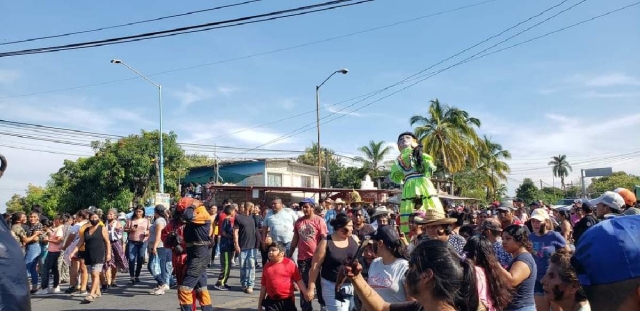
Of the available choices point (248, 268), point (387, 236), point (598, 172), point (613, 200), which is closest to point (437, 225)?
point (387, 236)

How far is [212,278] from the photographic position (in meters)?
12.6

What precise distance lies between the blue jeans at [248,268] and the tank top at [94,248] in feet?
8.98

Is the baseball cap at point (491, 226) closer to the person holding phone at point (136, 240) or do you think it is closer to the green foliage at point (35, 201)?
the person holding phone at point (136, 240)

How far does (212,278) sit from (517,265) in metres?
9.17

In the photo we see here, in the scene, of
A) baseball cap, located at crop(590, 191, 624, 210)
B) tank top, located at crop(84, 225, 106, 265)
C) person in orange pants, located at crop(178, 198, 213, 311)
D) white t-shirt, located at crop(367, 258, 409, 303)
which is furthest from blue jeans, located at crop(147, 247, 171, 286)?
baseball cap, located at crop(590, 191, 624, 210)

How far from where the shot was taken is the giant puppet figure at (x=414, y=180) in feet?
24.4

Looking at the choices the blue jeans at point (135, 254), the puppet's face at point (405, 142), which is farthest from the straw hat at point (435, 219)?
the blue jeans at point (135, 254)

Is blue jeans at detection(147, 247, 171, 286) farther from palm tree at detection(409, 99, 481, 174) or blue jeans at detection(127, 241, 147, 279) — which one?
palm tree at detection(409, 99, 481, 174)

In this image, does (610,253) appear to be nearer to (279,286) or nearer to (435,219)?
(435,219)

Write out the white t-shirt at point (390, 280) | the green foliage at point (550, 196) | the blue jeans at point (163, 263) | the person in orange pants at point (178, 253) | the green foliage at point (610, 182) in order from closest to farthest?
the white t-shirt at point (390, 280), the person in orange pants at point (178, 253), the blue jeans at point (163, 263), the green foliage at point (550, 196), the green foliage at point (610, 182)

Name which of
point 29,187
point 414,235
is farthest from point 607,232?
point 29,187

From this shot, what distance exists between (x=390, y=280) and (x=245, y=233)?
22.9ft

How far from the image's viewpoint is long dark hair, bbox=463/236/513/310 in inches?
163

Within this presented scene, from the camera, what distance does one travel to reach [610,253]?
1.39 m
